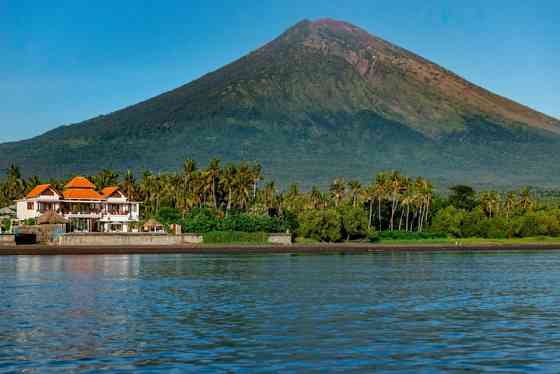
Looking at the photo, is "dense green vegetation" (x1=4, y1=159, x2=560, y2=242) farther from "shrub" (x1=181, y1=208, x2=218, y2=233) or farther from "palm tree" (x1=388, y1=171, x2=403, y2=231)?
"palm tree" (x1=388, y1=171, x2=403, y2=231)

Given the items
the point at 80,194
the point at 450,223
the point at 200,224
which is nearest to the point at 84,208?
the point at 80,194

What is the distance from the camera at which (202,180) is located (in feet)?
393

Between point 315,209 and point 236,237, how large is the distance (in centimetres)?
2007

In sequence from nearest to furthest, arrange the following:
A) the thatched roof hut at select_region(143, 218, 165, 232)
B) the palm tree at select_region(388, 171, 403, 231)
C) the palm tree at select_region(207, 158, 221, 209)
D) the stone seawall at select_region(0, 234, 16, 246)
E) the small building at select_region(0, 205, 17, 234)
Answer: the stone seawall at select_region(0, 234, 16, 246) < the thatched roof hut at select_region(143, 218, 165, 232) < the small building at select_region(0, 205, 17, 234) < the palm tree at select_region(207, 158, 221, 209) < the palm tree at select_region(388, 171, 403, 231)

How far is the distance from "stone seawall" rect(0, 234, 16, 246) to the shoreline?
3894 millimetres

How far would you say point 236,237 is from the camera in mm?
99750

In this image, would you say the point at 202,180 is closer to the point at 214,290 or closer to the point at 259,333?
the point at 214,290

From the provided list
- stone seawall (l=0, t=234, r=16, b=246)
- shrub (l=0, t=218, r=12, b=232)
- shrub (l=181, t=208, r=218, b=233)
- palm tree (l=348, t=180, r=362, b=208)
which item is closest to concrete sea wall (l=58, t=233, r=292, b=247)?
shrub (l=181, t=208, r=218, b=233)

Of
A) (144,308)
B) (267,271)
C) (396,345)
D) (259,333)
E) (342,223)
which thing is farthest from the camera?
(342,223)

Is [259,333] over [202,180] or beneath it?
beneath

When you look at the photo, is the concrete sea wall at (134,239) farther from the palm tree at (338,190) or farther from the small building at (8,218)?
the palm tree at (338,190)

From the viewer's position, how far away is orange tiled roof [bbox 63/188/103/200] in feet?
355

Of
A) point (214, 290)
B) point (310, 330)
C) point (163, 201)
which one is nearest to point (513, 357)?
point (310, 330)

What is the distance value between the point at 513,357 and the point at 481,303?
45.6ft
